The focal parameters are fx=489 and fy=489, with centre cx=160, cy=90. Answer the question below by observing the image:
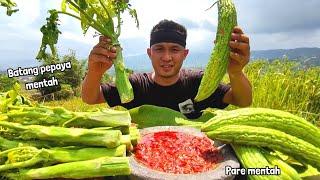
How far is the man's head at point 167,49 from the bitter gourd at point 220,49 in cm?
206

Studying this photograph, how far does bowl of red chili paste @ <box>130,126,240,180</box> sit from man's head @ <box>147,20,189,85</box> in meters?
2.23

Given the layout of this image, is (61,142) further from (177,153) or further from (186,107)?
(186,107)

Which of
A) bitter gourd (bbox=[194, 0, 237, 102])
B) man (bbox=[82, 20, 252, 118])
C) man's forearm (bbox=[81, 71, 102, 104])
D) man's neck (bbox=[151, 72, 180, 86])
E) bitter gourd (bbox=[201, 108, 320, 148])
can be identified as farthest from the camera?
man's neck (bbox=[151, 72, 180, 86])

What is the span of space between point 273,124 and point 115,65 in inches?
64.9

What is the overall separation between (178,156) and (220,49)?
962 mm

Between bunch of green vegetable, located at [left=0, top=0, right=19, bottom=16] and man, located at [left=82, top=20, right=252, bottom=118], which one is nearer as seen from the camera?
bunch of green vegetable, located at [left=0, top=0, right=19, bottom=16]

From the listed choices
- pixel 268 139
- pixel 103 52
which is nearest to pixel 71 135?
pixel 268 139

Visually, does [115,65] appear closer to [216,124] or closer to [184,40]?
[216,124]

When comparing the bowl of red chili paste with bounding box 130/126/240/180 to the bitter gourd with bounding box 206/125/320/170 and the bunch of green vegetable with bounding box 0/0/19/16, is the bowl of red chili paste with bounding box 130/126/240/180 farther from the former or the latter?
the bunch of green vegetable with bounding box 0/0/19/16

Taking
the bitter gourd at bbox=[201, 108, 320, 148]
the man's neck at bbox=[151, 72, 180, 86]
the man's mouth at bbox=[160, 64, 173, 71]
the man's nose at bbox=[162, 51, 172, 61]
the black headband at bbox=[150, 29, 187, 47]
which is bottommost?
the bitter gourd at bbox=[201, 108, 320, 148]

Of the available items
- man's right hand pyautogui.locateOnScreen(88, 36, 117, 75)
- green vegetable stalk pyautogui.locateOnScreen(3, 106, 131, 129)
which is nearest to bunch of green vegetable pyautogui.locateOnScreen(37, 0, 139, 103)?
man's right hand pyautogui.locateOnScreen(88, 36, 117, 75)

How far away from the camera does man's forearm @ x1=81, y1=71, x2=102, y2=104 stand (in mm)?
5172

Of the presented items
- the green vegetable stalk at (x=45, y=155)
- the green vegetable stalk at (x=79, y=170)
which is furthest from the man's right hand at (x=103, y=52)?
the green vegetable stalk at (x=79, y=170)

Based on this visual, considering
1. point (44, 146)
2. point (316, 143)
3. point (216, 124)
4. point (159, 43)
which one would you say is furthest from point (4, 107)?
point (159, 43)
